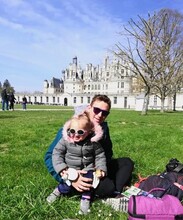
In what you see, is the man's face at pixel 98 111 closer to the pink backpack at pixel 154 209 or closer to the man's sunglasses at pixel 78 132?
the man's sunglasses at pixel 78 132

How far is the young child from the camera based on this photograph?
11.4 feet

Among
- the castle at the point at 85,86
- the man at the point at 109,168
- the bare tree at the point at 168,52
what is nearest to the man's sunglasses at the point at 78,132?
the man at the point at 109,168

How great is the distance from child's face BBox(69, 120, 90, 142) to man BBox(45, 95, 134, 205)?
1.01ft

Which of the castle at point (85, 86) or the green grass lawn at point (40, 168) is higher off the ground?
the castle at point (85, 86)

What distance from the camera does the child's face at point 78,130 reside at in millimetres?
3438

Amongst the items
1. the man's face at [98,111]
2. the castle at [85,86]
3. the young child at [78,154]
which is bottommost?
the young child at [78,154]

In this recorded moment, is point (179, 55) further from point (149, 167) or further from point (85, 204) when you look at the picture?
point (85, 204)

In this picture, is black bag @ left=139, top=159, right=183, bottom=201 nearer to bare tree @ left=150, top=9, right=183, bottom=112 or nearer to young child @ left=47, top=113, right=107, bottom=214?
young child @ left=47, top=113, right=107, bottom=214

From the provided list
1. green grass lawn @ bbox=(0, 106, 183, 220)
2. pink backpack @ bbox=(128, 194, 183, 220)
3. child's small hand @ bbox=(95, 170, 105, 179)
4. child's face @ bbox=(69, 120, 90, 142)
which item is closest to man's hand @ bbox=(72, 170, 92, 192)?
child's small hand @ bbox=(95, 170, 105, 179)

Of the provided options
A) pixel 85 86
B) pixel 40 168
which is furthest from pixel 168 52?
pixel 85 86

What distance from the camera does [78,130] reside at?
3.43m

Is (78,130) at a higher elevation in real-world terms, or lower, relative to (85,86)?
lower

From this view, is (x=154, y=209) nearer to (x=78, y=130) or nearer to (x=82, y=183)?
(x=82, y=183)

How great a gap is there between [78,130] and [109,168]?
42.4 inches
